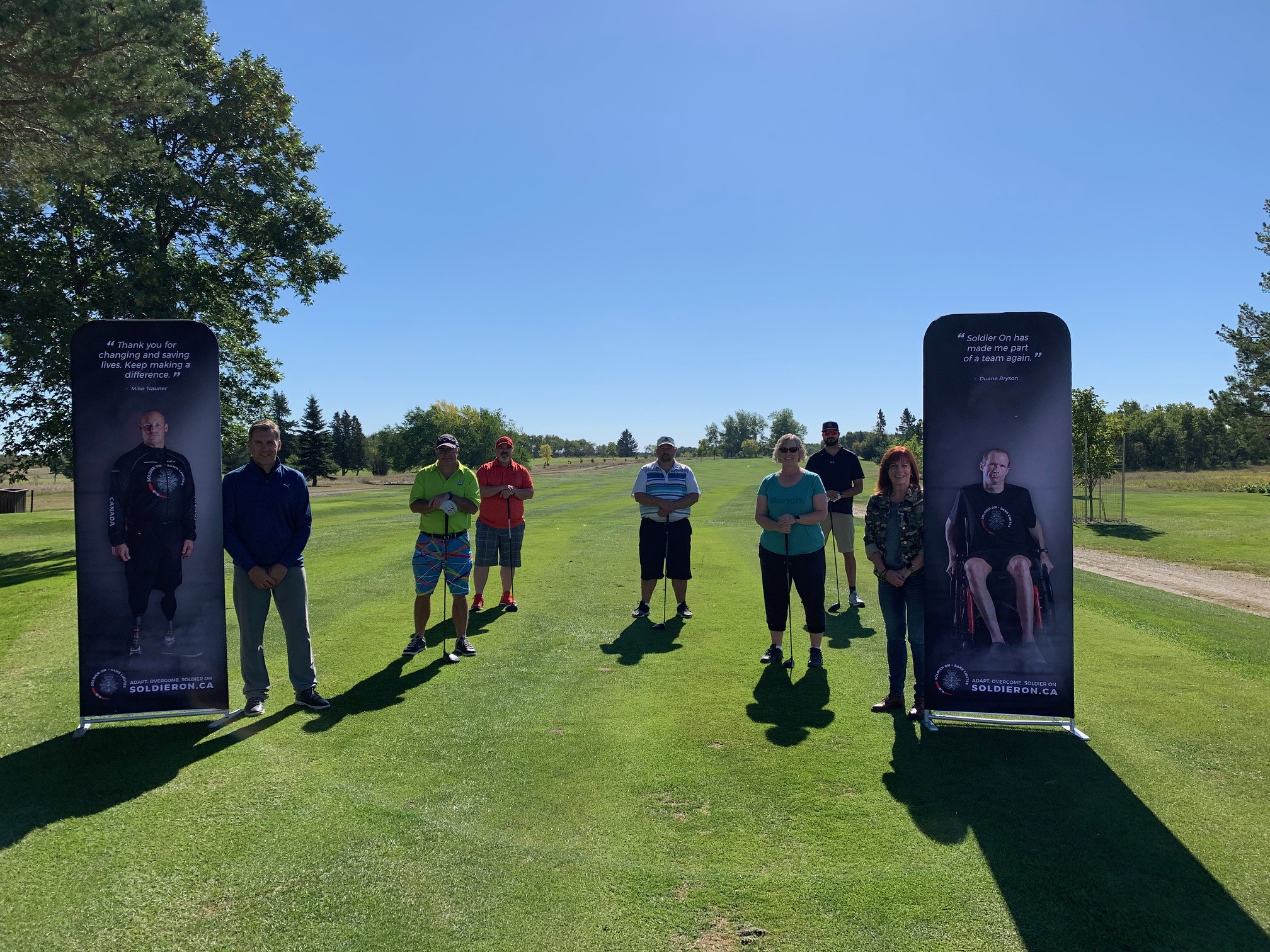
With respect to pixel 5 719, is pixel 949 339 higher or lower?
higher

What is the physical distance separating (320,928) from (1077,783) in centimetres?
421

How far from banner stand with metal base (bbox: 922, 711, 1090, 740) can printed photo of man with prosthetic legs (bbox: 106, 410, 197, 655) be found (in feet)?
18.8

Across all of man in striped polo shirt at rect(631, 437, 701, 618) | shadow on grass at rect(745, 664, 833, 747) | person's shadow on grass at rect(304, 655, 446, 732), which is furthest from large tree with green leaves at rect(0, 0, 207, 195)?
shadow on grass at rect(745, 664, 833, 747)

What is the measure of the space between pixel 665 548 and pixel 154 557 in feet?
16.9

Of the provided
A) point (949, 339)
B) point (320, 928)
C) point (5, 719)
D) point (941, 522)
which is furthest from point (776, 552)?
point (5, 719)

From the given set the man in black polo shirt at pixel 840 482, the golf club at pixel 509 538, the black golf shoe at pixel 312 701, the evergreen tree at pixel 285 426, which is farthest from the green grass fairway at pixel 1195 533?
the evergreen tree at pixel 285 426

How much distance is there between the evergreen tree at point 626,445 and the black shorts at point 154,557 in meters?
184

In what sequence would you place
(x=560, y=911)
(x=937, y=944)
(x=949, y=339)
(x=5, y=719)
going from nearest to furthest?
(x=937, y=944), (x=560, y=911), (x=949, y=339), (x=5, y=719)

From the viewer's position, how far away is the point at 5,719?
536 cm

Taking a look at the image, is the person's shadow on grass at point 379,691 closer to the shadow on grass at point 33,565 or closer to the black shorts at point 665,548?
the black shorts at point 665,548

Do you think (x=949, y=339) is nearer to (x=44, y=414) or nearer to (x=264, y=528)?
(x=264, y=528)

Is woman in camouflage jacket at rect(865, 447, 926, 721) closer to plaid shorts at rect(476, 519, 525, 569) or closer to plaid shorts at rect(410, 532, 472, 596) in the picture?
plaid shorts at rect(410, 532, 472, 596)

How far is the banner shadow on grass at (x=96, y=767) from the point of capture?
13.0 feet

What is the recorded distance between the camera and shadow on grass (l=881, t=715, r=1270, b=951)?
2947 millimetres
